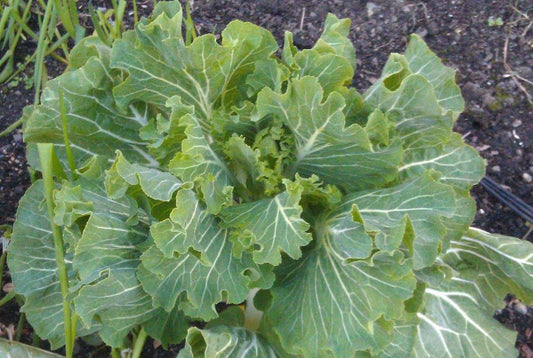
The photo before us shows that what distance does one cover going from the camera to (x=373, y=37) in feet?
10.5

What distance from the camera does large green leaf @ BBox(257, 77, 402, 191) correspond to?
159cm

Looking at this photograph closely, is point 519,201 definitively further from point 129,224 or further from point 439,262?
point 129,224

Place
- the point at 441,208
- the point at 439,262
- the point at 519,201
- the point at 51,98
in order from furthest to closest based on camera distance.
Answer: the point at 519,201
the point at 439,262
the point at 51,98
the point at 441,208

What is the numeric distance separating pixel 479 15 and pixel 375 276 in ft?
6.98

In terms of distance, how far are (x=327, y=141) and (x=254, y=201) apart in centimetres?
33

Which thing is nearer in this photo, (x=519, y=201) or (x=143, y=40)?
(x=143, y=40)

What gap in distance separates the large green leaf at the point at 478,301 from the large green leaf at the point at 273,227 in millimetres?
704

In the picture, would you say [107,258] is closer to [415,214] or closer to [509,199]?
[415,214]

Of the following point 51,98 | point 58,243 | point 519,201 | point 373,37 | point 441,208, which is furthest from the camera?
point 373,37

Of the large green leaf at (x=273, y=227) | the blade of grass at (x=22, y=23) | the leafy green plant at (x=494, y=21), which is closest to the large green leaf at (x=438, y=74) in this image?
the large green leaf at (x=273, y=227)

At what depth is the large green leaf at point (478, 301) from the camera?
2078 mm

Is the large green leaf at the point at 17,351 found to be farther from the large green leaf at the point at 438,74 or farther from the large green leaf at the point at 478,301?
the large green leaf at the point at 438,74

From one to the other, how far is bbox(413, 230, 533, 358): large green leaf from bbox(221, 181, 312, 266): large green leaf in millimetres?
704

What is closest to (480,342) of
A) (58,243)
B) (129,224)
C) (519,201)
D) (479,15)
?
(519,201)
